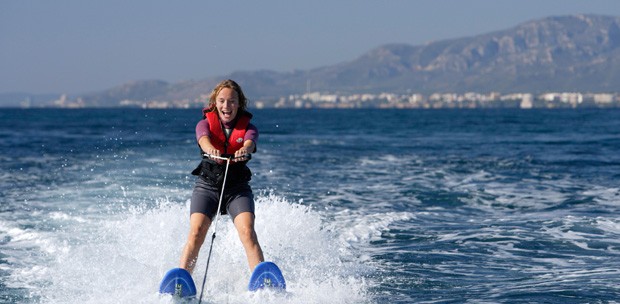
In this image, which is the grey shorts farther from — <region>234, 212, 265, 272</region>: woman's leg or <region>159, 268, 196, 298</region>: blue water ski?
<region>159, 268, 196, 298</region>: blue water ski

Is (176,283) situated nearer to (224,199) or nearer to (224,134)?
(224,199)

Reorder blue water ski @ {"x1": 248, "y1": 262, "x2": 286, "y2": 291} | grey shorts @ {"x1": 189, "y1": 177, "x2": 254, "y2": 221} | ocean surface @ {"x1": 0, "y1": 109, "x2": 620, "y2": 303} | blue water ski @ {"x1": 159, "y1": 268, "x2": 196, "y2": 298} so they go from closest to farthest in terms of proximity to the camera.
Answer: blue water ski @ {"x1": 159, "y1": 268, "x2": 196, "y2": 298}
blue water ski @ {"x1": 248, "y1": 262, "x2": 286, "y2": 291}
grey shorts @ {"x1": 189, "y1": 177, "x2": 254, "y2": 221}
ocean surface @ {"x1": 0, "y1": 109, "x2": 620, "y2": 303}

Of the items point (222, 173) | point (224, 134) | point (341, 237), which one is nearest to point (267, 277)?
point (222, 173)

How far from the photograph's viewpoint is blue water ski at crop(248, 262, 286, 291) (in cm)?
732

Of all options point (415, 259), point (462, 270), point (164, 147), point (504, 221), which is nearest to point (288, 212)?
point (415, 259)

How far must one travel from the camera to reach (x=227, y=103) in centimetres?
768

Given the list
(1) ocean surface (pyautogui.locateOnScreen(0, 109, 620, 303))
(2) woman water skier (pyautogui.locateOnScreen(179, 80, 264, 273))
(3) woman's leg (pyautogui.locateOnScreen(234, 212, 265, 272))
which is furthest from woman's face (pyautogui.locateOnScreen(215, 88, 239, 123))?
Answer: (1) ocean surface (pyautogui.locateOnScreen(0, 109, 620, 303))

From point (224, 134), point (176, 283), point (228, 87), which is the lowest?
point (176, 283)

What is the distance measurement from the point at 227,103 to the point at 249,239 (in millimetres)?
1227

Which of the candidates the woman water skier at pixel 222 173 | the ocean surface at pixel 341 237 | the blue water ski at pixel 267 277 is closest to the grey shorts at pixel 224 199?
the woman water skier at pixel 222 173

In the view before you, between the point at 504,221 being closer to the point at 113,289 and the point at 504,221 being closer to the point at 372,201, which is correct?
the point at 372,201

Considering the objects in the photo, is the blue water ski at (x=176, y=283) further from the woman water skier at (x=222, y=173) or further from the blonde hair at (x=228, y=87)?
the blonde hair at (x=228, y=87)

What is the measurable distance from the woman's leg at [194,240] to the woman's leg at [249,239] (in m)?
0.31

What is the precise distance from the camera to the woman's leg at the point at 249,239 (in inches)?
299
